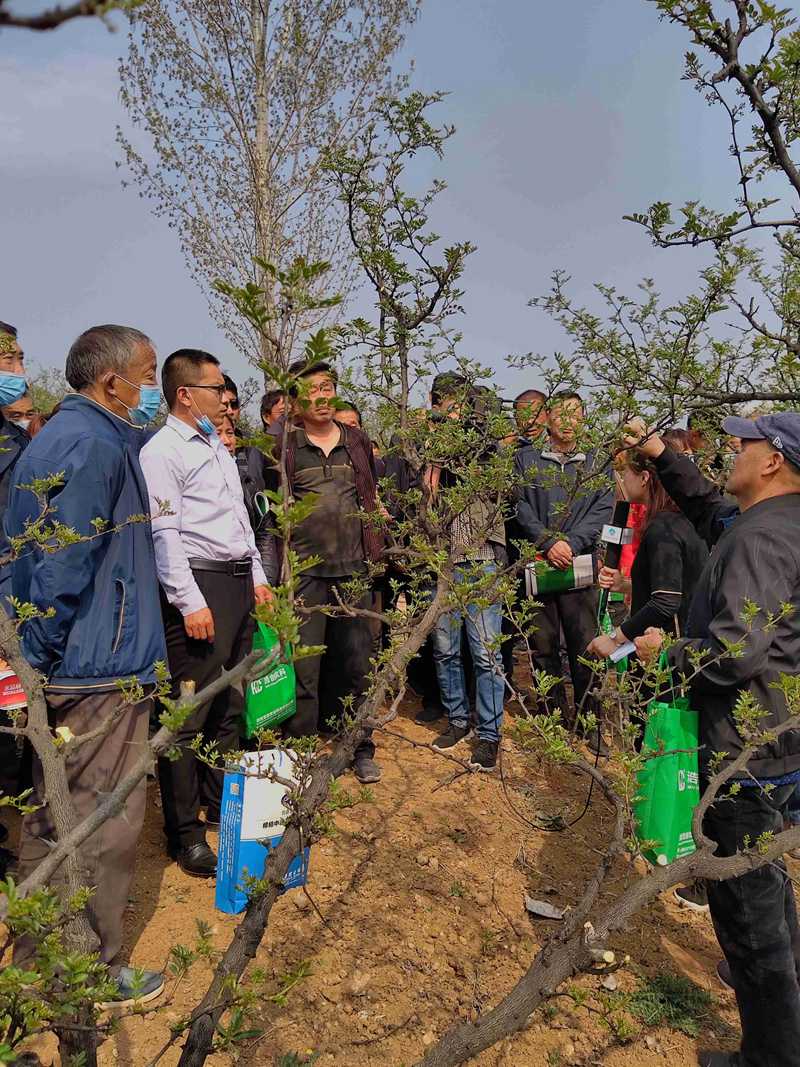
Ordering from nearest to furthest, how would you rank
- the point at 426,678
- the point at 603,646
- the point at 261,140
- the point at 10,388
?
the point at 603,646 → the point at 10,388 → the point at 426,678 → the point at 261,140

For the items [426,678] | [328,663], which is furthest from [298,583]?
[426,678]

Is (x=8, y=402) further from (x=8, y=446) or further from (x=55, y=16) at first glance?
(x=55, y=16)

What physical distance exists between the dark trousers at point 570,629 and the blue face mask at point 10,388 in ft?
10.7

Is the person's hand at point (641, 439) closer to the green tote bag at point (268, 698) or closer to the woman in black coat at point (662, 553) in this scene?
the woman in black coat at point (662, 553)

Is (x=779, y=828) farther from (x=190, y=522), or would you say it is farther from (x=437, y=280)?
(x=190, y=522)

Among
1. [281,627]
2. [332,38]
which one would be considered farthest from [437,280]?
[332,38]

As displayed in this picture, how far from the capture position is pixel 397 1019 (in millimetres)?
2498

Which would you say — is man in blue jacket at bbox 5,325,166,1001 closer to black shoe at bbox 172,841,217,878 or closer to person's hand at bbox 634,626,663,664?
black shoe at bbox 172,841,217,878

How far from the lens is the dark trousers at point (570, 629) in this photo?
491 centimetres

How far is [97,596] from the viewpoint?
7.93 ft

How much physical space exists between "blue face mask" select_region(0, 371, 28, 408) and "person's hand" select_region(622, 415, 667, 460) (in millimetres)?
2422

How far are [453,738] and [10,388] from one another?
125 inches

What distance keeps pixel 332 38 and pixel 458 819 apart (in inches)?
460

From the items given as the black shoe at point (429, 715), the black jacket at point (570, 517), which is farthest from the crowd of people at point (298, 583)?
the black shoe at point (429, 715)
